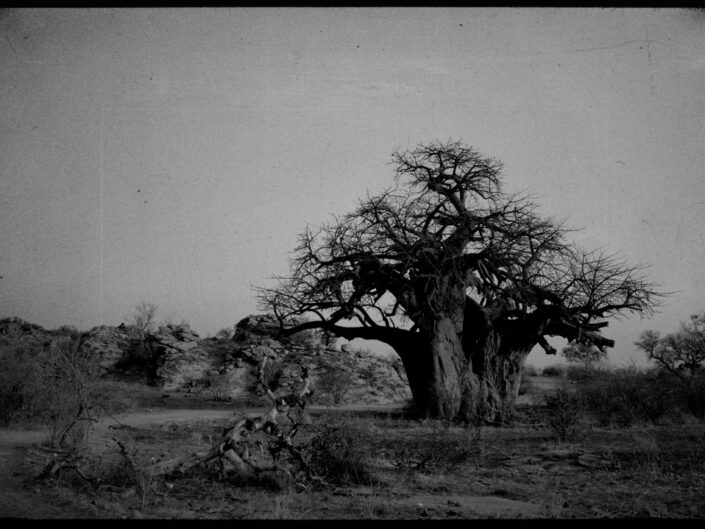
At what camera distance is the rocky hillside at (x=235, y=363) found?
66.1ft

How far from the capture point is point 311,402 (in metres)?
18.0

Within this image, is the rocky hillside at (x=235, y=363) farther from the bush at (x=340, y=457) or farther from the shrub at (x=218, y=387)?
the bush at (x=340, y=457)

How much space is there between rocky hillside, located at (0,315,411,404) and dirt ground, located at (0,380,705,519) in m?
11.1

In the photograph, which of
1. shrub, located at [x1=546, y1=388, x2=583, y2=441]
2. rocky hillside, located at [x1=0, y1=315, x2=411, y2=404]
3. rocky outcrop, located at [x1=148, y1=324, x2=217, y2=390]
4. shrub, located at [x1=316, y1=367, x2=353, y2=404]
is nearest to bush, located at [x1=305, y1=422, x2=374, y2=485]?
shrub, located at [x1=546, y1=388, x2=583, y2=441]

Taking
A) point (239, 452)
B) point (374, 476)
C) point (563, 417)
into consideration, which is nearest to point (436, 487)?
point (374, 476)

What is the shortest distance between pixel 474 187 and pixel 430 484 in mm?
8110

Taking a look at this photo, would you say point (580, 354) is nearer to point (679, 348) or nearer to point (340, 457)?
point (679, 348)

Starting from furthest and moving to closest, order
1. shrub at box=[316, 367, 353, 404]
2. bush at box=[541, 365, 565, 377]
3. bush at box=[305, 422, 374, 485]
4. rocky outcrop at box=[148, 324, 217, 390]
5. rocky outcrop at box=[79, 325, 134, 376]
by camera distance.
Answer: bush at box=[541, 365, 565, 377]
rocky outcrop at box=[79, 325, 134, 376]
rocky outcrop at box=[148, 324, 217, 390]
shrub at box=[316, 367, 353, 404]
bush at box=[305, 422, 374, 485]

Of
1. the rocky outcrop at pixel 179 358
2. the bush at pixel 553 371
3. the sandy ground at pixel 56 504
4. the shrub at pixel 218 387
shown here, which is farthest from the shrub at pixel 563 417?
the bush at pixel 553 371

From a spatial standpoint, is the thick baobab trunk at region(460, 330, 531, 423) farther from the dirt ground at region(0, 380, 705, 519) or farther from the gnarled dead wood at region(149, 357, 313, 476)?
the gnarled dead wood at region(149, 357, 313, 476)

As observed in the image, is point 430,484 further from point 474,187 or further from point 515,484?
point 474,187

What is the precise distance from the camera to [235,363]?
2200 centimetres

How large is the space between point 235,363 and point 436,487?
1720 cm

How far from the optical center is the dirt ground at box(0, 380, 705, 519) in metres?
4.81
